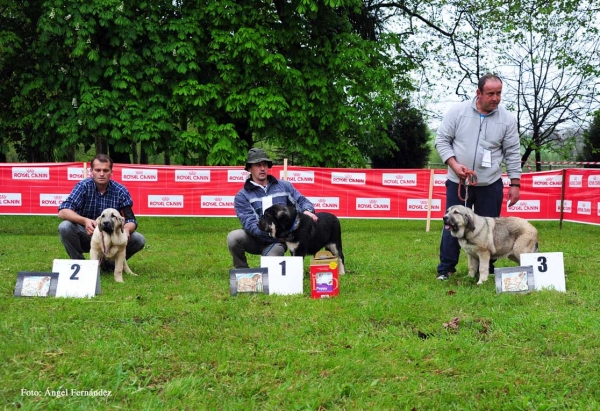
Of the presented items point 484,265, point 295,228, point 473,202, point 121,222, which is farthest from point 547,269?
point 121,222

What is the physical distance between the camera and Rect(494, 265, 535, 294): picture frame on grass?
189 inches

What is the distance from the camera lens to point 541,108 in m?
21.0

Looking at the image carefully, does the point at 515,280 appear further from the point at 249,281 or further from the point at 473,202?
the point at 249,281

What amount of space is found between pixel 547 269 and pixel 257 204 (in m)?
2.82

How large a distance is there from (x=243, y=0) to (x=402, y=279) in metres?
11.1

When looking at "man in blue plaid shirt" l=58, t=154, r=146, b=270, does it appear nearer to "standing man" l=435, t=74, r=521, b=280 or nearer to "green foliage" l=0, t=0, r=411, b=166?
"standing man" l=435, t=74, r=521, b=280

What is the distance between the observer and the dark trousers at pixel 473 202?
18.3ft

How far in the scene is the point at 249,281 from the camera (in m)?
4.87

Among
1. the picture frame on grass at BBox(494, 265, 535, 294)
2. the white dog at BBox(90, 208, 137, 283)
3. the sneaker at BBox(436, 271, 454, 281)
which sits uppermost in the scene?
the white dog at BBox(90, 208, 137, 283)

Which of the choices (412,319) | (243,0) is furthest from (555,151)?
(412,319)

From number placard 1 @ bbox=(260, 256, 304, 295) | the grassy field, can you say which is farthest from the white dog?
number placard 1 @ bbox=(260, 256, 304, 295)

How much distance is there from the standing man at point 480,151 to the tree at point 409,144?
67.4ft

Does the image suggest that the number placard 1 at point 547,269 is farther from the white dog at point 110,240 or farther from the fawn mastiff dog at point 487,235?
the white dog at point 110,240

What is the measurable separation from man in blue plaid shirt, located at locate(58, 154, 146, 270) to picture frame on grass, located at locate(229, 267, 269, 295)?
4.99ft
